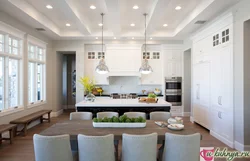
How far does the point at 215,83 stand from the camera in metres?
4.83

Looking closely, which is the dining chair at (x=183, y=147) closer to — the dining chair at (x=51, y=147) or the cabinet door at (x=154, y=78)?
the dining chair at (x=51, y=147)

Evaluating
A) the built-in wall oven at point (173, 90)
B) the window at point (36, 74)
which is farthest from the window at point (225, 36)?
the window at point (36, 74)

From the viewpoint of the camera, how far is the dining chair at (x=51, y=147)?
86.9 inches

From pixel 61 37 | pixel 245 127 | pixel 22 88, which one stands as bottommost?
pixel 245 127

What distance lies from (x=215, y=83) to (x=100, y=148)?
151 inches

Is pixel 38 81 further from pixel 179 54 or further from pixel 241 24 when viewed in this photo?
pixel 241 24

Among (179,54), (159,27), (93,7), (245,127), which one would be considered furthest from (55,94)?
(245,127)

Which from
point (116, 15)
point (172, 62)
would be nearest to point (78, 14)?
point (116, 15)

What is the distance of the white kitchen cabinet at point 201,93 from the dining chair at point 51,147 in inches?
171

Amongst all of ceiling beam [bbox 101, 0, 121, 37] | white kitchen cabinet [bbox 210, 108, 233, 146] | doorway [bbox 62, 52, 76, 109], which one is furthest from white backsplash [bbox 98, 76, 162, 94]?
white kitchen cabinet [bbox 210, 108, 233, 146]

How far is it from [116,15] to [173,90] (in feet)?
13.3

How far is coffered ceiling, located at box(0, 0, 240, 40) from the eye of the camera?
4168 mm

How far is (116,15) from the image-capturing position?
15.5 feet

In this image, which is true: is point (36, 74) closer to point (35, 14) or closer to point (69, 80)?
point (35, 14)
